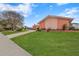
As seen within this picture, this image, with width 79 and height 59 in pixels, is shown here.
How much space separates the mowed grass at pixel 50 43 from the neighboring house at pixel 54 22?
0.22 feet

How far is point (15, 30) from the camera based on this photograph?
2.16 m

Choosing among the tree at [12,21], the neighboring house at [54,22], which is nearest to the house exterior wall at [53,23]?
the neighboring house at [54,22]

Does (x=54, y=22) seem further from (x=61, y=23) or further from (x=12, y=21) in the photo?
(x=12, y=21)

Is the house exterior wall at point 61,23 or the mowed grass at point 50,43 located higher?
the house exterior wall at point 61,23

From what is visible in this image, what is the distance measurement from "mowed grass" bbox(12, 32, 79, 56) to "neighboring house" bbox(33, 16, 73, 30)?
2.6 inches

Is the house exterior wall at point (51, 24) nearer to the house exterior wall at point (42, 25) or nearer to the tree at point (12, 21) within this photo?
the house exterior wall at point (42, 25)

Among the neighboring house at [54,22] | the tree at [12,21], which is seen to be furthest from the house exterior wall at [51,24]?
the tree at [12,21]

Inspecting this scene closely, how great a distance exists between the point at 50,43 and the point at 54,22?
0.21 meters

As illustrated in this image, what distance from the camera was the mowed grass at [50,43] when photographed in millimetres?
2049

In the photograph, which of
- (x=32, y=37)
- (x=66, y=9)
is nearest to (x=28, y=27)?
(x=32, y=37)

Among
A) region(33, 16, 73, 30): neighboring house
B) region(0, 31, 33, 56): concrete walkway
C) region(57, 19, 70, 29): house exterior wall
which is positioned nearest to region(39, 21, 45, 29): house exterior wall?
region(33, 16, 73, 30): neighboring house

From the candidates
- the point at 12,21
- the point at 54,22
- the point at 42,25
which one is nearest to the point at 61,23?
the point at 54,22

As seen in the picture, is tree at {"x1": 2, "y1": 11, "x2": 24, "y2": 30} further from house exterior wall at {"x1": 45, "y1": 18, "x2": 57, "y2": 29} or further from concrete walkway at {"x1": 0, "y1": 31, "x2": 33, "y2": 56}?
house exterior wall at {"x1": 45, "y1": 18, "x2": 57, "y2": 29}

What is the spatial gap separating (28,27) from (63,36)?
0.33m
